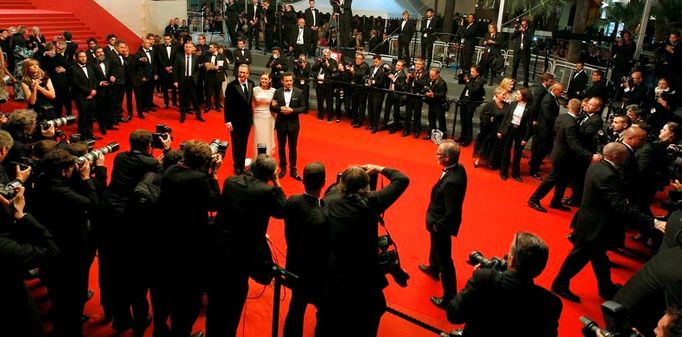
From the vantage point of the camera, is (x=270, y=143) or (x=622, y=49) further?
(x=622, y=49)

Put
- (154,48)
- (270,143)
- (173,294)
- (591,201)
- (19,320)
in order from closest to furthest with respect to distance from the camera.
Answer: (19,320), (173,294), (591,201), (270,143), (154,48)

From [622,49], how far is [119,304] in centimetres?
1106

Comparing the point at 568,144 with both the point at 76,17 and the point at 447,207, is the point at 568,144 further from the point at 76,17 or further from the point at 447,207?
the point at 76,17

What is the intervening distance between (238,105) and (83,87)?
10.1 feet

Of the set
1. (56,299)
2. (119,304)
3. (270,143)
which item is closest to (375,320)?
(119,304)

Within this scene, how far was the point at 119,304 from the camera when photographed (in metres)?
3.92

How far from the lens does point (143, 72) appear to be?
32.9ft

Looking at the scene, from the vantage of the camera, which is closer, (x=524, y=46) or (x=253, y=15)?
(x=524, y=46)

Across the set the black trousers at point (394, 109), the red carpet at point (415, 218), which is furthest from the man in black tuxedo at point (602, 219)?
the black trousers at point (394, 109)

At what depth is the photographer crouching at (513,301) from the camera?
2447 mm

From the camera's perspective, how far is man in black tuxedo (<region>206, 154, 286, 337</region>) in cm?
336

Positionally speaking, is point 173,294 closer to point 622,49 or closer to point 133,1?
point 622,49

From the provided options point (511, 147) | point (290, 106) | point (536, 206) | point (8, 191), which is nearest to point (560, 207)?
point (536, 206)

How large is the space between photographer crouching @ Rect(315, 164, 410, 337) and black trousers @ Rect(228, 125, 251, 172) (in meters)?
4.24
